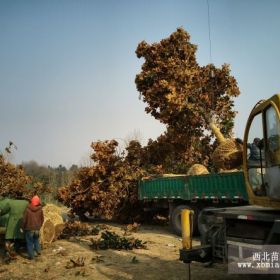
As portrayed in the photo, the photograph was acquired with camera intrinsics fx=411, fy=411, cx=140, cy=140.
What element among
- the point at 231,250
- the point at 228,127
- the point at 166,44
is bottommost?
the point at 231,250

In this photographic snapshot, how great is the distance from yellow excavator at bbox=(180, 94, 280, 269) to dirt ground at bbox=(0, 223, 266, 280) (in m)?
1.33

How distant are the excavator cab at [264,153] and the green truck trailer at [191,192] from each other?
17.9 ft

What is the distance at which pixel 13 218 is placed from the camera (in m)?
10.6

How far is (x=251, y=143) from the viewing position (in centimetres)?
676

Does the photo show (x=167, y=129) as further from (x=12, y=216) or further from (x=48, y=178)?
(x=48, y=178)

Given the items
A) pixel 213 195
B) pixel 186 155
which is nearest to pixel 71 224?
pixel 213 195

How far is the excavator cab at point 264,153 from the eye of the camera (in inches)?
223

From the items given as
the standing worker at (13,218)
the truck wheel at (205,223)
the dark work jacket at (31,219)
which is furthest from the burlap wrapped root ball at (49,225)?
the truck wheel at (205,223)

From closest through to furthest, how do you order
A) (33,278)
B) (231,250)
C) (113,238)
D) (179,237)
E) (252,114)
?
(231,250) < (252,114) < (33,278) < (113,238) < (179,237)

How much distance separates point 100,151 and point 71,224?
512cm

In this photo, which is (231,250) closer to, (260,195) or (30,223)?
(260,195)

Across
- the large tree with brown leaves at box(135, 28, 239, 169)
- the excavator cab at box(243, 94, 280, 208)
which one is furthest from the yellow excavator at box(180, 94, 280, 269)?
the large tree with brown leaves at box(135, 28, 239, 169)

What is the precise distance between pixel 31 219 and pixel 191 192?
605cm

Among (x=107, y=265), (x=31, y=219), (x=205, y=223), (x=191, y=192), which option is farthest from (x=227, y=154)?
(x=31, y=219)
